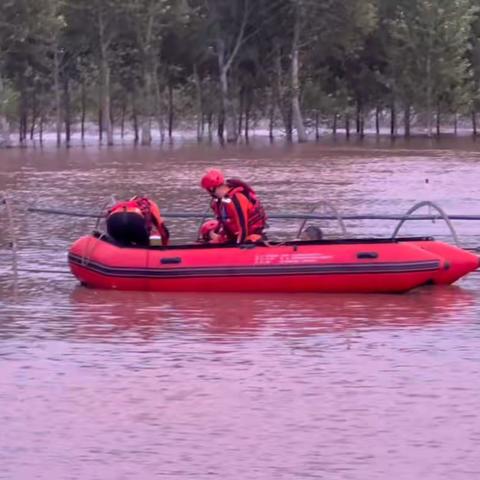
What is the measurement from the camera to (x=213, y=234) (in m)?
16.7

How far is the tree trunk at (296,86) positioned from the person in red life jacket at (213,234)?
173ft

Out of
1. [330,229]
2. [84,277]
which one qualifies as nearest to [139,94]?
[330,229]

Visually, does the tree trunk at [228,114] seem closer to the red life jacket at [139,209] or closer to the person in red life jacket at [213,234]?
the person in red life jacket at [213,234]

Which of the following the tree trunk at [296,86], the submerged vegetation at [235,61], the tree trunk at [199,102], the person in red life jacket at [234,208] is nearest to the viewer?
the person in red life jacket at [234,208]

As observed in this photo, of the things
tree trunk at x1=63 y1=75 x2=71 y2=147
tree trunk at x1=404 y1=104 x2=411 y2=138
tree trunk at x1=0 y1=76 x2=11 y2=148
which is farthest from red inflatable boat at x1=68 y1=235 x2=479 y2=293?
tree trunk at x1=404 y1=104 x2=411 y2=138

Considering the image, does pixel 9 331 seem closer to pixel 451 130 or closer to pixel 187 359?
pixel 187 359

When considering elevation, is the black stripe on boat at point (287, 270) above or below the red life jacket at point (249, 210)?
below

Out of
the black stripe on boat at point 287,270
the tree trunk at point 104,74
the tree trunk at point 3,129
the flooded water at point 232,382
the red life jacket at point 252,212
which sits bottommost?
the flooded water at point 232,382

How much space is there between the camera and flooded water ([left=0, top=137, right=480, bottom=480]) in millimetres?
9117

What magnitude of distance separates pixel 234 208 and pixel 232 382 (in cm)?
500

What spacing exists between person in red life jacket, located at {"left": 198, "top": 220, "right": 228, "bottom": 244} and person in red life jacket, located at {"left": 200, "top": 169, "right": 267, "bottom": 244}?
0.12 m

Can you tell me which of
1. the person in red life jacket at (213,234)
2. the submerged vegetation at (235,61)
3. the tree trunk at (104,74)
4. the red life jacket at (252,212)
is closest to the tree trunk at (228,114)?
the submerged vegetation at (235,61)

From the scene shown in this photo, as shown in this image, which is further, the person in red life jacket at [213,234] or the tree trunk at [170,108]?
the tree trunk at [170,108]

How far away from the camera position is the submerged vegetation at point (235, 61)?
221 feet
